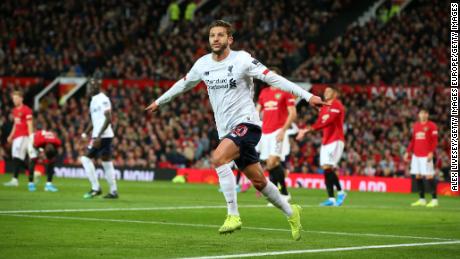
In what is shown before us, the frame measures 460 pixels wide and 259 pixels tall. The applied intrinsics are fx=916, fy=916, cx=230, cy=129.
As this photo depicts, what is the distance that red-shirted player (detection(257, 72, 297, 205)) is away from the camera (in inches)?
784

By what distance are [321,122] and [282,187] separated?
169 centimetres

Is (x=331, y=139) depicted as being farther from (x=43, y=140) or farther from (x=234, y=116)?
(x=234, y=116)

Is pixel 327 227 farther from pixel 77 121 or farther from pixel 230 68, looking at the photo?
pixel 77 121

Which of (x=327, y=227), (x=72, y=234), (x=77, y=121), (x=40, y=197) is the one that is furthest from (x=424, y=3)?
(x=72, y=234)

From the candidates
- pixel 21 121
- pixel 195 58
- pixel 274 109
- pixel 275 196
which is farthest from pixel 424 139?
pixel 195 58

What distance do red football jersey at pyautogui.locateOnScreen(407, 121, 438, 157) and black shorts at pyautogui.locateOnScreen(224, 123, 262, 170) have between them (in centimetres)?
1189

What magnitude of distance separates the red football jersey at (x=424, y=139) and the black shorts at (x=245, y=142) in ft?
39.0

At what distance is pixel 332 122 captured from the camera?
20172 mm

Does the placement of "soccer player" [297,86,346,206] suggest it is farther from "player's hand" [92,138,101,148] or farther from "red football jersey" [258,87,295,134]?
"player's hand" [92,138,101,148]

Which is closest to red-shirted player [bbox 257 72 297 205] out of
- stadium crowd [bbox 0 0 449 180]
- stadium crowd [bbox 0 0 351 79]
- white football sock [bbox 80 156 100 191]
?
white football sock [bbox 80 156 100 191]

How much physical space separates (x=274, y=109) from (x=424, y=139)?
4.74 m

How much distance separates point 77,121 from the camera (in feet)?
128

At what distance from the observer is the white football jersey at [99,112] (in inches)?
804

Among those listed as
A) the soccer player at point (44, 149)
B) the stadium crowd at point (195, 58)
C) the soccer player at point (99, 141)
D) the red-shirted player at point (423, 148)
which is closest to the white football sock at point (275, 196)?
the soccer player at point (99, 141)
